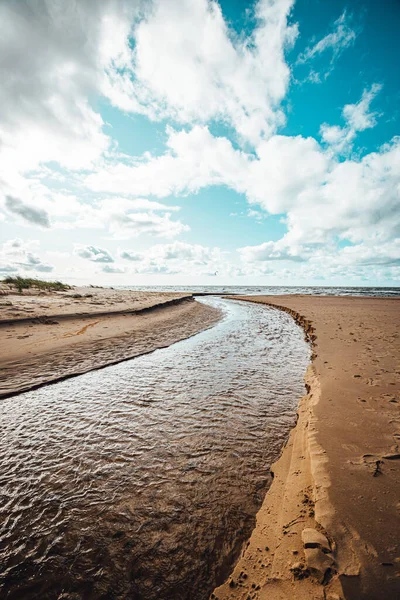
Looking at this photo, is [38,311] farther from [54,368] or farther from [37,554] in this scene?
[37,554]

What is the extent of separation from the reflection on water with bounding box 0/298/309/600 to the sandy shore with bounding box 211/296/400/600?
23 cm

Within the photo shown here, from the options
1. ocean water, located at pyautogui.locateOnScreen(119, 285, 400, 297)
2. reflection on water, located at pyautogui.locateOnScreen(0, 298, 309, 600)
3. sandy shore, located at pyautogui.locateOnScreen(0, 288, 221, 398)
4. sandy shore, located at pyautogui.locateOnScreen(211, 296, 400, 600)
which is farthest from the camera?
ocean water, located at pyautogui.locateOnScreen(119, 285, 400, 297)

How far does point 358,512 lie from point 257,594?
1.11 metres

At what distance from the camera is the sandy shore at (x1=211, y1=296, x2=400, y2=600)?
5.49 feet

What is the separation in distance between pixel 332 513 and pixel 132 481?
2076 mm

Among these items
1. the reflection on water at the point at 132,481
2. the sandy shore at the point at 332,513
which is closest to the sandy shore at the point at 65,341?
the reflection on water at the point at 132,481

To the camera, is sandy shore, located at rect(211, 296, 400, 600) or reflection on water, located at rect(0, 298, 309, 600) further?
reflection on water, located at rect(0, 298, 309, 600)

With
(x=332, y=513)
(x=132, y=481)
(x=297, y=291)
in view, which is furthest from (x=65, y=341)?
(x=297, y=291)

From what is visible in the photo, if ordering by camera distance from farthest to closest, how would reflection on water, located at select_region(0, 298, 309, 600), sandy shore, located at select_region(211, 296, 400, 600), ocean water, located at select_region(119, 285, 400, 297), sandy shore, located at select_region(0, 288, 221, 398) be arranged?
ocean water, located at select_region(119, 285, 400, 297)
sandy shore, located at select_region(0, 288, 221, 398)
reflection on water, located at select_region(0, 298, 309, 600)
sandy shore, located at select_region(211, 296, 400, 600)

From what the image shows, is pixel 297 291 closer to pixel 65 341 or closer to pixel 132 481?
pixel 65 341

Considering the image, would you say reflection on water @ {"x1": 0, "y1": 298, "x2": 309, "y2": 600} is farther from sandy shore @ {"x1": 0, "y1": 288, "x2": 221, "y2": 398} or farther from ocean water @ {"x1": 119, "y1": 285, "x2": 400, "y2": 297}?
ocean water @ {"x1": 119, "y1": 285, "x2": 400, "y2": 297}

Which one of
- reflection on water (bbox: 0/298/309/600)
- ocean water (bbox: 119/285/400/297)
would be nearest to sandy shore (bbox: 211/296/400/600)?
reflection on water (bbox: 0/298/309/600)

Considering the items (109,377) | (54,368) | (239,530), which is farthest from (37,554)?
(54,368)

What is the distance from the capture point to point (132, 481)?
113 inches
